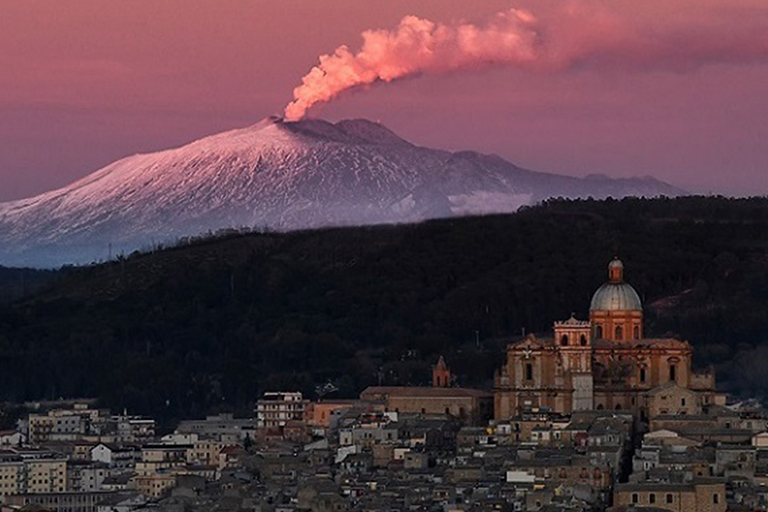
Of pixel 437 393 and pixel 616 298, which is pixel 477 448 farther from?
pixel 616 298

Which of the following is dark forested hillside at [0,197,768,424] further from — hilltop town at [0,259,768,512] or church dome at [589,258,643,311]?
hilltop town at [0,259,768,512]

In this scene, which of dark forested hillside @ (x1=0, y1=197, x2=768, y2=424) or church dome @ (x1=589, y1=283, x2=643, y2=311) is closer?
church dome @ (x1=589, y1=283, x2=643, y2=311)

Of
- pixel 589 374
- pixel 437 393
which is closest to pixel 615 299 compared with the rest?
pixel 589 374

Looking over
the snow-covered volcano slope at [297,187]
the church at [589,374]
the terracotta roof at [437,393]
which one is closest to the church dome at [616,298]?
the church at [589,374]

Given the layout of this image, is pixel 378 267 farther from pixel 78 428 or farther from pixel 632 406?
pixel 632 406

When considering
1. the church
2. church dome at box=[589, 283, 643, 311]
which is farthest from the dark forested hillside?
the church

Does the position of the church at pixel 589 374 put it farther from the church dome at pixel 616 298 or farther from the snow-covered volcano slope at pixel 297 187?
the snow-covered volcano slope at pixel 297 187
